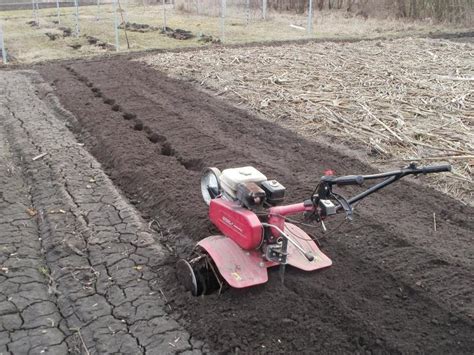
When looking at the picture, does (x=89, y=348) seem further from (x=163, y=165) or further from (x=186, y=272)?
(x=163, y=165)

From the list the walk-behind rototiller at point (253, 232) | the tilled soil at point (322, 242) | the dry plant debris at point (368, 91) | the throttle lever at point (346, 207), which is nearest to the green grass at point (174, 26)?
the dry plant debris at point (368, 91)

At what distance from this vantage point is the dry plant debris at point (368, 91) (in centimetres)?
695

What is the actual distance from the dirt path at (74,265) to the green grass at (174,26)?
972cm

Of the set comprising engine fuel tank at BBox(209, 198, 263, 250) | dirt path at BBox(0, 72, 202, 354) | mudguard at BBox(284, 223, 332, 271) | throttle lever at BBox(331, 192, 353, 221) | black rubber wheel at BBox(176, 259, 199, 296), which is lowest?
dirt path at BBox(0, 72, 202, 354)

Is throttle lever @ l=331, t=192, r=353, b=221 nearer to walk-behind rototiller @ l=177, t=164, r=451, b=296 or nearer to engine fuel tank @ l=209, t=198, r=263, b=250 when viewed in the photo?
walk-behind rototiller @ l=177, t=164, r=451, b=296

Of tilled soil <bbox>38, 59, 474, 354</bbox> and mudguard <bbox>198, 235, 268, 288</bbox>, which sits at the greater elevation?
mudguard <bbox>198, 235, 268, 288</bbox>

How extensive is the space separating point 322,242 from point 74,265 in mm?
2097

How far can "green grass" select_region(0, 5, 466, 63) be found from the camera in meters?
17.1

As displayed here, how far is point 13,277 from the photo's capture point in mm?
4223

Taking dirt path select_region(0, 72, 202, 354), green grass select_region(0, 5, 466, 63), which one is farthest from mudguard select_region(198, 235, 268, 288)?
green grass select_region(0, 5, 466, 63)

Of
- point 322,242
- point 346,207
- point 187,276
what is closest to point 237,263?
point 187,276

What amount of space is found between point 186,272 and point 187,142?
11.3 feet

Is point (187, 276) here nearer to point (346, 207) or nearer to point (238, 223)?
point (238, 223)

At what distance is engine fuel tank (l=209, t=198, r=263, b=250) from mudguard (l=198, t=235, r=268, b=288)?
99 mm
